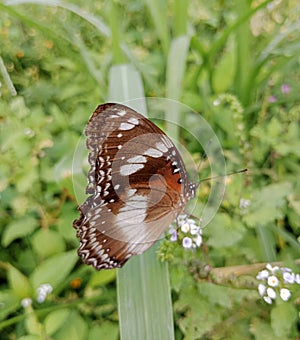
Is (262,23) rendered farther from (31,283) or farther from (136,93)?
(31,283)

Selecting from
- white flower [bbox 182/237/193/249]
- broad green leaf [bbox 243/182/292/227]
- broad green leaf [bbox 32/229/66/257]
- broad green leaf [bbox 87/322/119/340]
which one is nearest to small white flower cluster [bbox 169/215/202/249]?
white flower [bbox 182/237/193/249]

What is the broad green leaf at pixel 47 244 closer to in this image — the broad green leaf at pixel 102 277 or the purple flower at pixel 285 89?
the broad green leaf at pixel 102 277

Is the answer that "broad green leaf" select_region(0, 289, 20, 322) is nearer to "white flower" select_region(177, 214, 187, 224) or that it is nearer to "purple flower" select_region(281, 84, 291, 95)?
"white flower" select_region(177, 214, 187, 224)

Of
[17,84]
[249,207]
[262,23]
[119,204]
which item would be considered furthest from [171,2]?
[119,204]

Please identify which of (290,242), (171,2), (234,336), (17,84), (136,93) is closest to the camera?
(234,336)

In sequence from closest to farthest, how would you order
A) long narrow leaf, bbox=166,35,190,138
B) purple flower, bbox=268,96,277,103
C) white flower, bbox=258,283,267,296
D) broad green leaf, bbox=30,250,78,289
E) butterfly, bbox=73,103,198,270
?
butterfly, bbox=73,103,198,270 < white flower, bbox=258,283,267,296 < broad green leaf, bbox=30,250,78,289 < long narrow leaf, bbox=166,35,190,138 < purple flower, bbox=268,96,277,103
